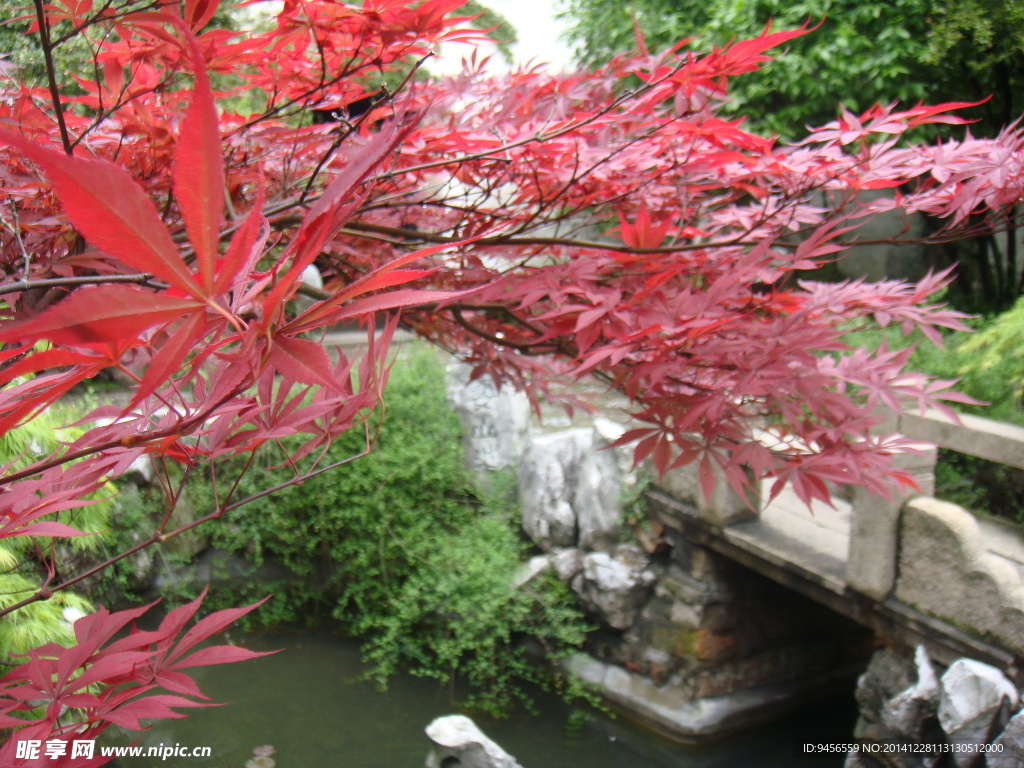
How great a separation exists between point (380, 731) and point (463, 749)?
2.86ft

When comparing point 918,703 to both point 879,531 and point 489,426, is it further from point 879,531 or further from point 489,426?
point 489,426

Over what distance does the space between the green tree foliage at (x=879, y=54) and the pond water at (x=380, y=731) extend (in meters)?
4.45

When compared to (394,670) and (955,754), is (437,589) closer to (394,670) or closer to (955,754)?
(394,670)

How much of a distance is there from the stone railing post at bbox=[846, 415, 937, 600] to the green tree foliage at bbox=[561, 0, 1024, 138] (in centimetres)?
357

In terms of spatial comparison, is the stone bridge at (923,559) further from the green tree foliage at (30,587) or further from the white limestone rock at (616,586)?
the green tree foliage at (30,587)

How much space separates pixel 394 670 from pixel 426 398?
1.72 metres

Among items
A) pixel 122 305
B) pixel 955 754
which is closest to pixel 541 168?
pixel 122 305

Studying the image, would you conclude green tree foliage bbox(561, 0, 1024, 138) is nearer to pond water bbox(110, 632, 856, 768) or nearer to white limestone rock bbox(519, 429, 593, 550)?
white limestone rock bbox(519, 429, 593, 550)

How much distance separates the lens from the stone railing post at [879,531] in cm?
284

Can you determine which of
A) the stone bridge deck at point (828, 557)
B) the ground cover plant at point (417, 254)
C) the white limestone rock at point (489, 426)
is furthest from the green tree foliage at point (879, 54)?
the ground cover plant at point (417, 254)

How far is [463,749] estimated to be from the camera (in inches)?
117

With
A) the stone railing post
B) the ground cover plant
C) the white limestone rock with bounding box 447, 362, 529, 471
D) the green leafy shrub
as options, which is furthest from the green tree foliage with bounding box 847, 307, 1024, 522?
the white limestone rock with bounding box 447, 362, 529, 471

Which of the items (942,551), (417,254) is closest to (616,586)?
(942,551)

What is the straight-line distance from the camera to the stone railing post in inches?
112
